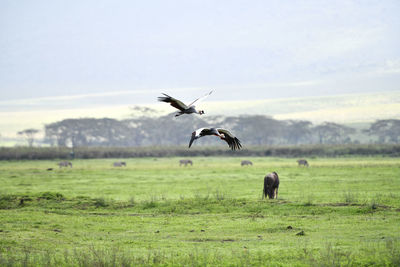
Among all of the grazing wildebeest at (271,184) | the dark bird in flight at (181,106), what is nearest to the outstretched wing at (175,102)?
the dark bird in flight at (181,106)

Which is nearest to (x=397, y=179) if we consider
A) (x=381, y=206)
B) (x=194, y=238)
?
(x=381, y=206)

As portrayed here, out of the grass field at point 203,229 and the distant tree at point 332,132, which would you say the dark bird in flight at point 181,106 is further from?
the distant tree at point 332,132

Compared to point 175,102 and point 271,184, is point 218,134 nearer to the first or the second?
point 175,102

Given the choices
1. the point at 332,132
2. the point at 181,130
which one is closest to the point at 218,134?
the point at 181,130

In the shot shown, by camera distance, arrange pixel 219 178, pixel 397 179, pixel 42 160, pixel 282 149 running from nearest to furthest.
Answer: pixel 397 179 < pixel 219 178 < pixel 42 160 < pixel 282 149

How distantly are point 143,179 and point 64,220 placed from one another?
64.7ft

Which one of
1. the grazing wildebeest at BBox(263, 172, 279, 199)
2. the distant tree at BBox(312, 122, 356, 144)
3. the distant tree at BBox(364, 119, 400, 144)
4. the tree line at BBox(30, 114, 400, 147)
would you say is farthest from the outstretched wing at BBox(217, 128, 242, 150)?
the distant tree at BBox(312, 122, 356, 144)

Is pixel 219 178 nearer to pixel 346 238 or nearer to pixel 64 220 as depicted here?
pixel 64 220

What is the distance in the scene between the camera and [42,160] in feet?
220

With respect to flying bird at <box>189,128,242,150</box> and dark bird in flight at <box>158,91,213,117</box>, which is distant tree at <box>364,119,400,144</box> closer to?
flying bird at <box>189,128,242,150</box>

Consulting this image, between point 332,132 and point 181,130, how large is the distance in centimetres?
3569

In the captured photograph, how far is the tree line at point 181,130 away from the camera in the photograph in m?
120

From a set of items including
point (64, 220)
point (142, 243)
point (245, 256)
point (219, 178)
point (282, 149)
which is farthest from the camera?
point (282, 149)

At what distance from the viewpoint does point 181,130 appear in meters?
127
